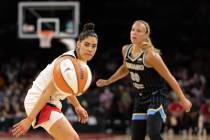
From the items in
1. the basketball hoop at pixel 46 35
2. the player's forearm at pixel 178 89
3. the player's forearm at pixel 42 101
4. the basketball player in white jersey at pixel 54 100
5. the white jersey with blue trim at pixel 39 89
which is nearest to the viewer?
the player's forearm at pixel 42 101

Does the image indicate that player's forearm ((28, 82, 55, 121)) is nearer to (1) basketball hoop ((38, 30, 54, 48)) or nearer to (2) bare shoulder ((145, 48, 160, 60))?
(2) bare shoulder ((145, 48, 160, 60))

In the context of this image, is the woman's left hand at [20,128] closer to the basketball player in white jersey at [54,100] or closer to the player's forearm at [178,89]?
the basketball player in white jersey at [54,100]

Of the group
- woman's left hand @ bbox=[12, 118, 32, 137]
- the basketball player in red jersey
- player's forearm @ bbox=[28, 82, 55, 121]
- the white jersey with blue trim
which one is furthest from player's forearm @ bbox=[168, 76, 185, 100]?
woman's left hand @ bbox=[12, 118, 32, 137]

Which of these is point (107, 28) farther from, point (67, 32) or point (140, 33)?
point (140, 33)

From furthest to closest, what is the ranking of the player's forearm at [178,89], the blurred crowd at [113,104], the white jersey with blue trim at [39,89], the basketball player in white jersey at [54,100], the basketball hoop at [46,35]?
the blurred crowd at [113,104] → the basketball hoop at [46,35] → the player's forearm at [178,89] → the white jersey with blue trim at [39,89] → the basketball player in white jersey at [54,100]

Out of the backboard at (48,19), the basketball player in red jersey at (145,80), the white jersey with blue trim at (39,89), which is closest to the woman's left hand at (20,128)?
the white jersey with blue trim at (39,89)

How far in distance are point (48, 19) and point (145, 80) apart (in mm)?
8613

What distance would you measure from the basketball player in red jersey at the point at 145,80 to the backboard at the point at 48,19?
8.26 m

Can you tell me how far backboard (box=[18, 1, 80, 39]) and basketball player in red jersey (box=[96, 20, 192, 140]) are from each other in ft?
27.1

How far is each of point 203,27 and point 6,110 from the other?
8.93 meters

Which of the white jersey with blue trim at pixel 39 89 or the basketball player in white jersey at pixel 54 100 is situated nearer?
the basketball player in white jersey at pixel 54 100

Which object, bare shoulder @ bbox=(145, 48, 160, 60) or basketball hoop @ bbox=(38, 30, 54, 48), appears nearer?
bare shoulder @ bbox=(145, 48, 160, 60)

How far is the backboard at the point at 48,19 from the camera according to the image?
14.5 metres

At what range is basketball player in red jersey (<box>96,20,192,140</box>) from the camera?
242 inches
